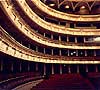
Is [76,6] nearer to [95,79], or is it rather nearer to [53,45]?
[53,45]

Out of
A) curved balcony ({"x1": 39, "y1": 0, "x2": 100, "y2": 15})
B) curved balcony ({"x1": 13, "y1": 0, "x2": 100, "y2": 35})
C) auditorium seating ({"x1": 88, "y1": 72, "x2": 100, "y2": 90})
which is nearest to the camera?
curved balcony ({"x1": 13, "y1": 0, "x2": 100, "y2": 35})

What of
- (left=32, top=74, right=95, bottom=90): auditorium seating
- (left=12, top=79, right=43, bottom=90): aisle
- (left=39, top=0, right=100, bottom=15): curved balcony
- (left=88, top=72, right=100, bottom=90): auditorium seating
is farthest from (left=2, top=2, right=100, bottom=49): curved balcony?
(left=39, top=0, right=100, bottom=15): curved balcony

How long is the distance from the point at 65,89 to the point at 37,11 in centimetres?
1303

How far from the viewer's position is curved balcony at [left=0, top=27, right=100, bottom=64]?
1790cm

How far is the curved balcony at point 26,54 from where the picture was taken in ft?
58.7

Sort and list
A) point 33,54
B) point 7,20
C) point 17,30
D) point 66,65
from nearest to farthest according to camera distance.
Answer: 1. point 7,20
2. point 17,30
3. point 33,54
4. point 66,65

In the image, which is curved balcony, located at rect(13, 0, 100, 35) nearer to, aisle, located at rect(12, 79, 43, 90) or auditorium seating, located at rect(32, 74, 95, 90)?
auditorium seating, located at rect(32, 74, 95, 90)

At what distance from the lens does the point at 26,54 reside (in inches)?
942

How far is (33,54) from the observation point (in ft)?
88.6

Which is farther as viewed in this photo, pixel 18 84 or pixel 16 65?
pixel 16 65

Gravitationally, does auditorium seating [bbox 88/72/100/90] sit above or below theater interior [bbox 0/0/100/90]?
below

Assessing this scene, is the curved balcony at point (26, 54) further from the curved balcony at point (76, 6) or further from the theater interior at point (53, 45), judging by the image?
the curved balcony at point (76, 6)

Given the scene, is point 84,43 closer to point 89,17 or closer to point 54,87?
point 89,17

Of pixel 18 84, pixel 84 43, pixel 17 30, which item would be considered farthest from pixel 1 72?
pixel 84 43
